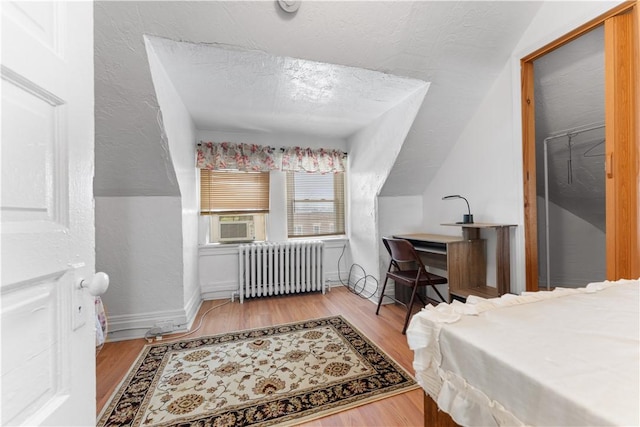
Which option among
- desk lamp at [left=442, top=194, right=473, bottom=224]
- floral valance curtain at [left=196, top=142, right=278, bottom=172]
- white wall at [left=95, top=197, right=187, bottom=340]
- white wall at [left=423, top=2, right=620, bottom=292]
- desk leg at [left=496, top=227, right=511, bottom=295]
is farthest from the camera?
floral valance curtain at [left=196, top=142, right=278, bottom=172]

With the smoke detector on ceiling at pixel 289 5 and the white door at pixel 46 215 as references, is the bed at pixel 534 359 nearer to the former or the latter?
the white door at pixel 46 215

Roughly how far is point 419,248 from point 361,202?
93 centimetres

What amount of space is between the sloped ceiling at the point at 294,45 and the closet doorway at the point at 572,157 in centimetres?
41

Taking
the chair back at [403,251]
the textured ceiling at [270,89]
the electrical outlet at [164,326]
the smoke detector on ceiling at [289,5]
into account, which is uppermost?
the smoke detector on ceiling at [289,5]

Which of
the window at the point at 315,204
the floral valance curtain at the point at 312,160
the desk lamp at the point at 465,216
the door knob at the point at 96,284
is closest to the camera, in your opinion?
the door knob at the point at 96,284

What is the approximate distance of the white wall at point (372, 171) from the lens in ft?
8.39

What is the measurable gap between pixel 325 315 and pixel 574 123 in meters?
2.72

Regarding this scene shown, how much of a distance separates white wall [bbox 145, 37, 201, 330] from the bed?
2044 millimetres

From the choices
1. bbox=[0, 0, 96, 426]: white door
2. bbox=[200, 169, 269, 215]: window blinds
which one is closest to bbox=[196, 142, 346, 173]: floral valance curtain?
bbox=[200, 169, 269, 215]: window blinds

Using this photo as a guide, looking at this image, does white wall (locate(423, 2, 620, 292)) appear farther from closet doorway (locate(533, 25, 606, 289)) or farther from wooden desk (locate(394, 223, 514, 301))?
Answer: closet doorway (locate(533, 25, 606, 289))

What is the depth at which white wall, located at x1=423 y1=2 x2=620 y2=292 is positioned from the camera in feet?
5.75

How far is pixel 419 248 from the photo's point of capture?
2.78 metres

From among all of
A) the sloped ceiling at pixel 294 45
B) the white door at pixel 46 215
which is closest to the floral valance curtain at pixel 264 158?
the sloped ceiling at pixel 294 45

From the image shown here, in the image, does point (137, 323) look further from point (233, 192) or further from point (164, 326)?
point (233, 192)
